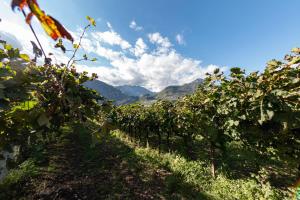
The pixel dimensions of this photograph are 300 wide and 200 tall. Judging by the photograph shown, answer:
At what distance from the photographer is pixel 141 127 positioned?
2178 centimetres

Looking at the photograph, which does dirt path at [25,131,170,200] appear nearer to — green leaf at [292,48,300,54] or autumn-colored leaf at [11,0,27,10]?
green leaf at [292,48,300,54]

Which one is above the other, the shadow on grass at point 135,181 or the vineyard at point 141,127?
the vineyard at point 141,127

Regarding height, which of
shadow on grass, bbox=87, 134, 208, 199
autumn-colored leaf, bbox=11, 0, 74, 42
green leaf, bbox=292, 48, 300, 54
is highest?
green leaf, bbox=292, 48, 300, 54

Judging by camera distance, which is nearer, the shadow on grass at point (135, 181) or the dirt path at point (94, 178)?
the dirt path at point (94, 178)

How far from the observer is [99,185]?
922 cm

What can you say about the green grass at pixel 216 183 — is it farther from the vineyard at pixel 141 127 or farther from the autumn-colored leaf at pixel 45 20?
the autumn-colored leaf at pixel 45 20

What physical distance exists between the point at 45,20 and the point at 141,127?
21.4 metres

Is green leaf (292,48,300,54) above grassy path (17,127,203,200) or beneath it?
A: above

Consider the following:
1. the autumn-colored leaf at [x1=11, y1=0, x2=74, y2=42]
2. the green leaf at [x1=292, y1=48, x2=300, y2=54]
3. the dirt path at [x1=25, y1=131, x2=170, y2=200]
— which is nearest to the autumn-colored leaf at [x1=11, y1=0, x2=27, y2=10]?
the autumn-colored leaf at [x1=11, y1=0, x2=74, y2=42]

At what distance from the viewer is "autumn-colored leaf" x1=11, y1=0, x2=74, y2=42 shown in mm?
603

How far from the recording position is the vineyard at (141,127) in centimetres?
174

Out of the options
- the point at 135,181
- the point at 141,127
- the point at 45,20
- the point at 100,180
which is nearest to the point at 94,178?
the point at 100,180

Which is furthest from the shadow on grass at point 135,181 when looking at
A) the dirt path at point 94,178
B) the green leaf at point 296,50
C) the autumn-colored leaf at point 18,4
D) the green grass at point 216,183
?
the autumn-colored leaf at point 18,4

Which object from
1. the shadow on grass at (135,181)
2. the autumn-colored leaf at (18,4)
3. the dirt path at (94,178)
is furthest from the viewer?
A: the shadow on grass at (135,181)
